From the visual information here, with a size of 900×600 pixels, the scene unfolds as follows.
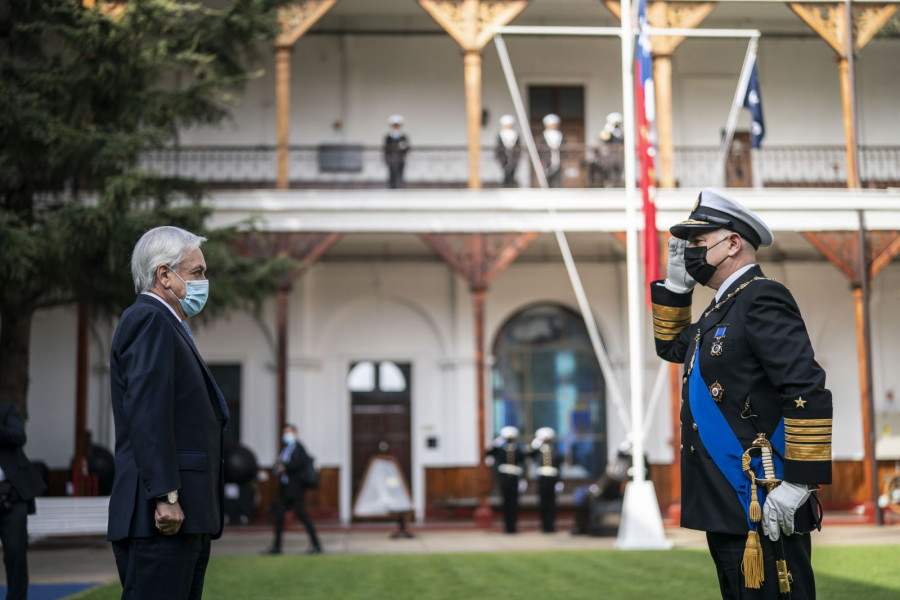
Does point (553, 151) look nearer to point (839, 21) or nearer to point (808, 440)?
point (839, 21)

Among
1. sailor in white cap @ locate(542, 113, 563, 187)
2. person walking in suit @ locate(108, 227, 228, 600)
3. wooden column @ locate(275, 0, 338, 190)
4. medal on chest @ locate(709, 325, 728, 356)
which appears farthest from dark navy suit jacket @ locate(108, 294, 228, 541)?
sailor in white cap @ locate(542, 113, 563, 187)

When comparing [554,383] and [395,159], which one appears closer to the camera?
[395,159]

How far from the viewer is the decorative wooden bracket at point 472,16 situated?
17.7 metres

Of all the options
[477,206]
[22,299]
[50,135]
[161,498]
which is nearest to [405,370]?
[477,206]

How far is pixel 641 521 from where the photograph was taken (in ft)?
42.3

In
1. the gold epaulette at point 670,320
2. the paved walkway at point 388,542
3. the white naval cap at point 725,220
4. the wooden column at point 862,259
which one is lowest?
the paved walkway at point 388,542

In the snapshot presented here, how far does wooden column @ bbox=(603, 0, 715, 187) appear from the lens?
693 inches

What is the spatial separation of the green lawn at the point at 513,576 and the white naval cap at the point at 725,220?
15.7 feet

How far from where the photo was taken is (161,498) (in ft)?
12.3

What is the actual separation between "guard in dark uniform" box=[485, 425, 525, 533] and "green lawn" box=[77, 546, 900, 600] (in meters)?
3.76

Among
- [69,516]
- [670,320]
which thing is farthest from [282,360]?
[670,320]

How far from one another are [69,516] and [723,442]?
10.7 m

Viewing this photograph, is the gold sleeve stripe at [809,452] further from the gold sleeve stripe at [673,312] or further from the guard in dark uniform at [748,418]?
the gold sleeve stripe at [673,312]

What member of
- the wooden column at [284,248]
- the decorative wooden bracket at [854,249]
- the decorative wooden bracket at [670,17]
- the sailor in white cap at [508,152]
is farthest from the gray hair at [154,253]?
the decorative wooden bracket at [854,249]
